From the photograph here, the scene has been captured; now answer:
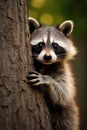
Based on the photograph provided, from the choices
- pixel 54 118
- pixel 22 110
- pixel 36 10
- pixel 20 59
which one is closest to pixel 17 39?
pixel 20 59

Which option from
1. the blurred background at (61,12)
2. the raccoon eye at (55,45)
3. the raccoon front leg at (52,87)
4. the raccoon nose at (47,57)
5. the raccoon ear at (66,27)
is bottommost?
the raccoon front leg at (52,87)

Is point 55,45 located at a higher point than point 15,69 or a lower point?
higher

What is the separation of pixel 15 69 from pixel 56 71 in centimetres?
122

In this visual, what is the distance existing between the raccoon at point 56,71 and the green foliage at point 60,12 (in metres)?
5.39

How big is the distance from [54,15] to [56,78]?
6.54 m

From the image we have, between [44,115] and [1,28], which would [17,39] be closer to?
[1,28]

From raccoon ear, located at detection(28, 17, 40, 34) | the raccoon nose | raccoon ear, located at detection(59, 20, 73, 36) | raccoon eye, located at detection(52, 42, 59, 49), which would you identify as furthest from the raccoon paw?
raccoon ear, located at detection(59, 20, 73, 36)

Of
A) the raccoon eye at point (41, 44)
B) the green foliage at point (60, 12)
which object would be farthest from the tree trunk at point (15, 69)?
the green foliage at point (60, 12)

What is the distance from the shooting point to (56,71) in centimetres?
873

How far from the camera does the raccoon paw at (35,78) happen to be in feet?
25.6

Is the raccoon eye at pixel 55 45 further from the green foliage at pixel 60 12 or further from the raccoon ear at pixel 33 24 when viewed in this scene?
the green foliage at pixel 60 12

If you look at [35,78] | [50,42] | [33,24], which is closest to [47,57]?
[50,42]

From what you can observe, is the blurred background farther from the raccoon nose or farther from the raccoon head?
the raccoon nose

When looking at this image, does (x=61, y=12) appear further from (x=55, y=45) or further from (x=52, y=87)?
(x=52, y=87)
